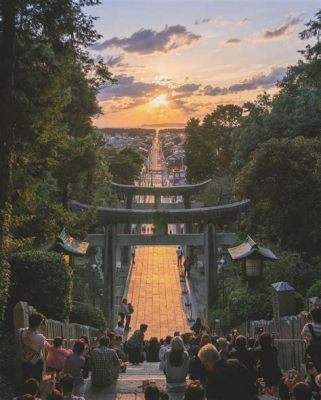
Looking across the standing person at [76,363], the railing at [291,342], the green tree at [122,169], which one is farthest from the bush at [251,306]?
the green tree at [122,169]

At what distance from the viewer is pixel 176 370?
27.0ft

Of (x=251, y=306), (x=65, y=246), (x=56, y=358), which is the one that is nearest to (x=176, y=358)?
(x=56, y=358)

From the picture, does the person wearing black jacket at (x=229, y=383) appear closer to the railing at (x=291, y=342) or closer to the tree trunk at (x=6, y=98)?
the railing at (x=291, y=342)

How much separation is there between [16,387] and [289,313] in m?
5.72

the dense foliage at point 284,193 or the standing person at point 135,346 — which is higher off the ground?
the dense foliage at point 284,193

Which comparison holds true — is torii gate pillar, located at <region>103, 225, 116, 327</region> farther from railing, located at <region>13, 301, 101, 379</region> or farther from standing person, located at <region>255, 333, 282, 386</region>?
standing person, located at <region>255, 333, 282, 386</region>

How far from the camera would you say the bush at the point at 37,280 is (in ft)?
40.4

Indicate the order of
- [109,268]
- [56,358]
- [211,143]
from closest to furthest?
[56,358]
[109,268]
[211,143]

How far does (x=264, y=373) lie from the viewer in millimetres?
8023

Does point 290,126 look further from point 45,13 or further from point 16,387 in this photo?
point 16,387

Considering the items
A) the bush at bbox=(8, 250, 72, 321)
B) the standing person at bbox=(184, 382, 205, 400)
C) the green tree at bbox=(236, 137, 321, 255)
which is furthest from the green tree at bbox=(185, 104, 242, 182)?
the standing person at bbox=(184, 382, 205, 400)

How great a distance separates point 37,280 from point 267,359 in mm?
5920

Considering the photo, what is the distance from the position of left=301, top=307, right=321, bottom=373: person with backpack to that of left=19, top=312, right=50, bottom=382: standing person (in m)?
3.55

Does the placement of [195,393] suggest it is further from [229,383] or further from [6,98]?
[6,98]
